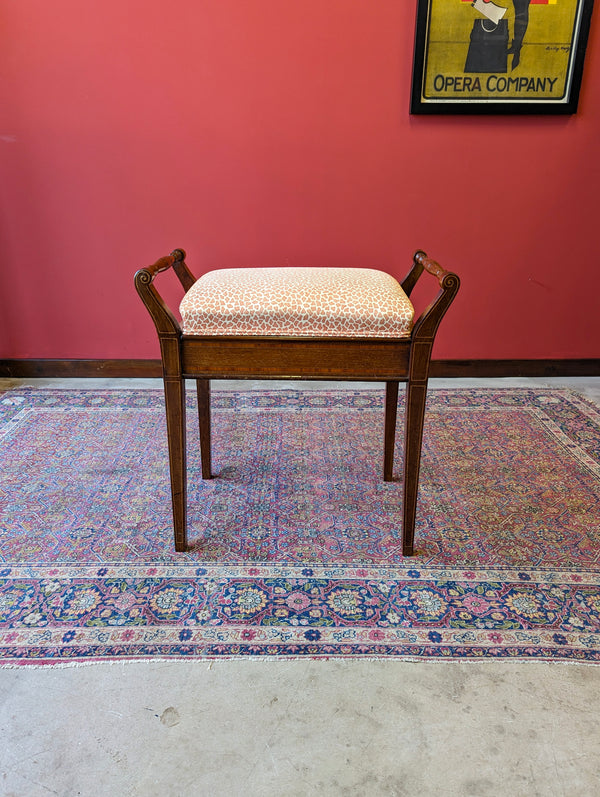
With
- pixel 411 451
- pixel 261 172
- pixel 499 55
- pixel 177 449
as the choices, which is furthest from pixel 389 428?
pixel 499 55

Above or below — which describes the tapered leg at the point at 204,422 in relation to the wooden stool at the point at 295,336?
below

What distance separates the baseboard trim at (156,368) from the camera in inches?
106

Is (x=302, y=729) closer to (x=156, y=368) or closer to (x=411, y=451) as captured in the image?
(x=411, y=451)

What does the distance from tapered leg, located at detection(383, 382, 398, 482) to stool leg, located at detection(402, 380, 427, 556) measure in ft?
1.10

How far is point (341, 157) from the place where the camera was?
2.43 metres

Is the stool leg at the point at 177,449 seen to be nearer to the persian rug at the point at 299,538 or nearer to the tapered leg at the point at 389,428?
the persian rug at the point at 299,538

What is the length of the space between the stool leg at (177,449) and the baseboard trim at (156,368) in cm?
130

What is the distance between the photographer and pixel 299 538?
1579 mm

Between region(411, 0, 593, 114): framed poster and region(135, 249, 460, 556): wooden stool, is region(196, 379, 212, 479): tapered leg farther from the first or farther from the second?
region(411, 0, 593, 114): framed poster

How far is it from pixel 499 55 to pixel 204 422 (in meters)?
1.85

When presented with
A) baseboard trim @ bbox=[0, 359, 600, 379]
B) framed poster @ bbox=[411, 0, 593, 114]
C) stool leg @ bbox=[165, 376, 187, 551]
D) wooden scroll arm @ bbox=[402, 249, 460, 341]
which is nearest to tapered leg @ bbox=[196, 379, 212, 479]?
stool leg @ bbox=[165, 376, 187, 551]

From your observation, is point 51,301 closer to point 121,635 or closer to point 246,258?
point 246,258

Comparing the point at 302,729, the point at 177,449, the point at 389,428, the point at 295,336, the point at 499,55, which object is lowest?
the point at 302,729

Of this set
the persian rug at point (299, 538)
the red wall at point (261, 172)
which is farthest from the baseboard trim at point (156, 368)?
the persian rug at point (299, 538)
